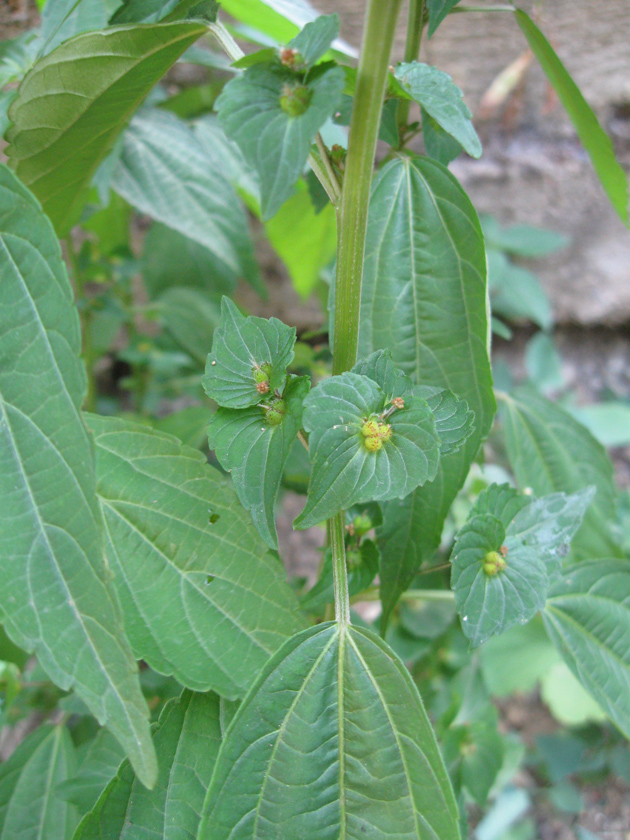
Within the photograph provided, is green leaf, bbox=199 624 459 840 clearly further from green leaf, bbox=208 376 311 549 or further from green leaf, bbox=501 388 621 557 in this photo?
green leaf, bbox=501 388 621 557

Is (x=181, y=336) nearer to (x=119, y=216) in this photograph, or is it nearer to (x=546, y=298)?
(x=119, y=216)

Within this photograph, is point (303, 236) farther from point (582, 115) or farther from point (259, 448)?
point (259, 448)

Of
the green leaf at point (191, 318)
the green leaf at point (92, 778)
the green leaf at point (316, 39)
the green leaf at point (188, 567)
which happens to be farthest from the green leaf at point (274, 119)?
the green leaf at point (191, 318)

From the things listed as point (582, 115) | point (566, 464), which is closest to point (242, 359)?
point (582, 115)

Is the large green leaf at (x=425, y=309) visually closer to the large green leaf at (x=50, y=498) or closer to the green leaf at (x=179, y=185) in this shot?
the large green leaf at (x=50, y=498)

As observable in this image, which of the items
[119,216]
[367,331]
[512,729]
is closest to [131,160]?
[119,216]

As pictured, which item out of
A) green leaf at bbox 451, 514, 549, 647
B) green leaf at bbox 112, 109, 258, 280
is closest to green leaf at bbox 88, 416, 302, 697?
green leaf at bbox 451, 514, 549, 647
